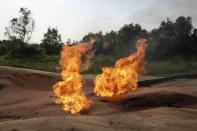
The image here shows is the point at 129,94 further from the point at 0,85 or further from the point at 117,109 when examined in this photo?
the point at 0,85

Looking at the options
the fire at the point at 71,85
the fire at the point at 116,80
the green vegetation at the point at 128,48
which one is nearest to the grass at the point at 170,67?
the green vegetation at the point at 128,48

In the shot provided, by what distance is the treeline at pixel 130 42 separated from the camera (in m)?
47.3

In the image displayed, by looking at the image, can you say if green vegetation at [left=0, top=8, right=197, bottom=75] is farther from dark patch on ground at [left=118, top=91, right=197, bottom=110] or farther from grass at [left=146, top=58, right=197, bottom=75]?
dark patch on ground at [left=118, top=91, right=197, bottom=110]

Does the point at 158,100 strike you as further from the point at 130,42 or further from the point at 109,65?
the point at 130,42

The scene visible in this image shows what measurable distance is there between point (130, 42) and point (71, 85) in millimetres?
37999

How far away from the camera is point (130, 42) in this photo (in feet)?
172

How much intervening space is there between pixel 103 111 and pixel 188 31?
36947 mm

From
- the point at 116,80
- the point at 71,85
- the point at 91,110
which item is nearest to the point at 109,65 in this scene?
the point at 116,80

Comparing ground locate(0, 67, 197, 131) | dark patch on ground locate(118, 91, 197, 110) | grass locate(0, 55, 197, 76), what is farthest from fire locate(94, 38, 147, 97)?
grass locate(0, 55, 197, 76)

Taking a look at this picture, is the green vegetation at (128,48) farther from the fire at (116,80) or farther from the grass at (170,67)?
the fire at (116,80)

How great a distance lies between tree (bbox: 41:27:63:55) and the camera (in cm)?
5453

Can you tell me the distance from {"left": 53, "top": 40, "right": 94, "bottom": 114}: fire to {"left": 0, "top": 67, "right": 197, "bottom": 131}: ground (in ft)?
1.11

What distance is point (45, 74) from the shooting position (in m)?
25.9

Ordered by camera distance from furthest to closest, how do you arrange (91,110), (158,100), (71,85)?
(158,100), (71,85), (91,110)
